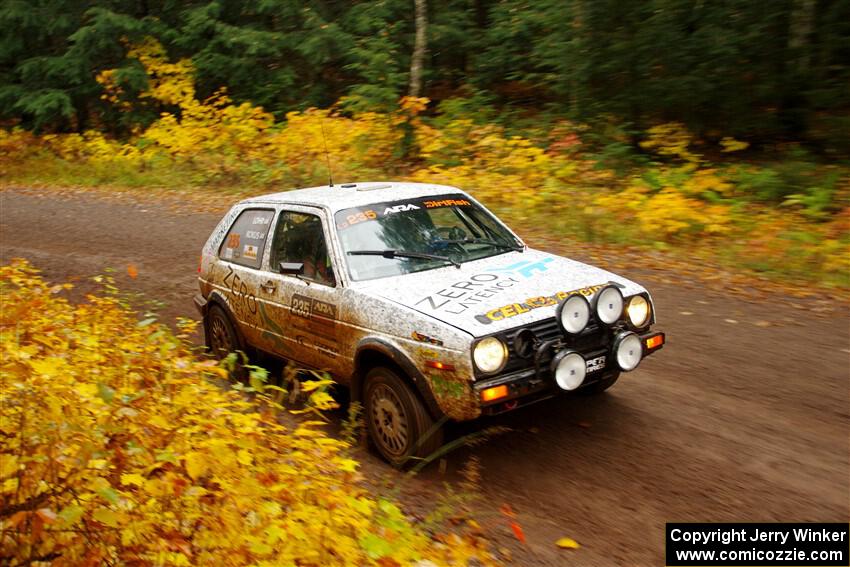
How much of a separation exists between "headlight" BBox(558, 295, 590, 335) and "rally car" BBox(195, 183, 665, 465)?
10 mm

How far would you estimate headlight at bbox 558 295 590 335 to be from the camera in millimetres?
4691

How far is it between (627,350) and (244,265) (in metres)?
3.62

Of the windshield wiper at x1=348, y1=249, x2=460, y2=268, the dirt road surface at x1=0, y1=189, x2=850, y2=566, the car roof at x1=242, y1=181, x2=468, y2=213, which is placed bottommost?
the dirt road surface at x1=0, y1=189, x2=850, y2=566

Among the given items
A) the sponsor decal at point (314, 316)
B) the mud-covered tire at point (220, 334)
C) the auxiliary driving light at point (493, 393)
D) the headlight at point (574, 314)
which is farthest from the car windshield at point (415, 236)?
the mud-covered tire at point (220, 334)

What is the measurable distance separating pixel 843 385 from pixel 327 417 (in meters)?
4.19

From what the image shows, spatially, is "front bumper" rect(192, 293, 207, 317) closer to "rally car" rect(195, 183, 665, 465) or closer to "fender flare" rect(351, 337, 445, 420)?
"rally car" rect(195, 183, 665, 465)

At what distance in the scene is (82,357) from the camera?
18.2 ft

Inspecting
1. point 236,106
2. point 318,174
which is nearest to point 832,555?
point 318,174

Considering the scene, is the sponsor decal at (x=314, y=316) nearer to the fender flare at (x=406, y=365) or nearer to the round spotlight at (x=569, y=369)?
the fender flare at (x=406, y=365)

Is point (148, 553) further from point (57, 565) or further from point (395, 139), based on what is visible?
point (395, 139)

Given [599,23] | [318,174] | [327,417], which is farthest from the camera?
[318,174]

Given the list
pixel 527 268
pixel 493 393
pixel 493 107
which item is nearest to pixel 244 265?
pixel 527 268

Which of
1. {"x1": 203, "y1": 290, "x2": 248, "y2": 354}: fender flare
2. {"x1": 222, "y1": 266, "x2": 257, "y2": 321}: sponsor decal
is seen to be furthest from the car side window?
{"x1": 203, "y1": 290, "x2": 248, "y2": 354}: fender flare

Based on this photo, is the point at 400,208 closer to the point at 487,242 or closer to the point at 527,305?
the point at 487,242
